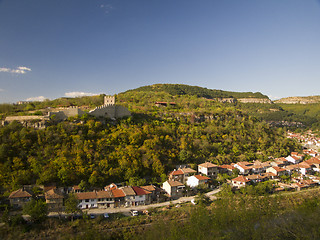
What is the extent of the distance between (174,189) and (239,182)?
674 centimetres

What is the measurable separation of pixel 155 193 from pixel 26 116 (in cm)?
1427

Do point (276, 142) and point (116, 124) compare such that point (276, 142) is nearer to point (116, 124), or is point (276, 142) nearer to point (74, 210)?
point (116, 124)

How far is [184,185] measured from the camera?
18953 mm

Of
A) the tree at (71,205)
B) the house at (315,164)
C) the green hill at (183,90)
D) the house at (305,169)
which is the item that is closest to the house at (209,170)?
the house at (305,169)

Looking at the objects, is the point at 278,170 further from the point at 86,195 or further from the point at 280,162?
the point at 86,195

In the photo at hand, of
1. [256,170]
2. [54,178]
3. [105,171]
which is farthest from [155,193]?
[256,170]

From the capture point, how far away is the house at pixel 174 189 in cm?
1825

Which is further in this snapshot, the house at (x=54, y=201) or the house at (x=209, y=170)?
the house at (x=209, y=170)

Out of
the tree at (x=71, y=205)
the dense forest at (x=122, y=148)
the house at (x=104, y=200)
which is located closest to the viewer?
the tree at (x=71, y=205)

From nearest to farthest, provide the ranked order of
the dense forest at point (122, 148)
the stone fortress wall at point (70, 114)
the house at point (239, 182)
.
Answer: the dense forest at point (122, 148) → the stone fortress wall at point (70, 114) → the house at point (239, 182)

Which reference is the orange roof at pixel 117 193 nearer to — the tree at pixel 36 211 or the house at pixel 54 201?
the house at pixel 54 201

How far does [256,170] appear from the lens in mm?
24281

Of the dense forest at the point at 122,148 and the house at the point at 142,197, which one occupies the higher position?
the dense forest at the point at 122,148

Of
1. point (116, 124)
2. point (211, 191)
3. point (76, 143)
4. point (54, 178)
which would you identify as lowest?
point (211, 191)
